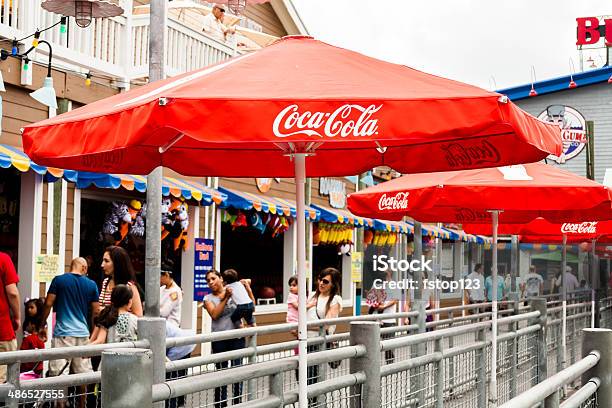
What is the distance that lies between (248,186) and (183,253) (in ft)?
9.05

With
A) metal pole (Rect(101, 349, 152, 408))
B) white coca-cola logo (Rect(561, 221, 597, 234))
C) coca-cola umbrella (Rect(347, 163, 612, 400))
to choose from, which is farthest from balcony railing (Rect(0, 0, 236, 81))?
metal pole (Rect(101, 349, 152, 408))

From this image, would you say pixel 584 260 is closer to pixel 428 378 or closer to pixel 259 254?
pixel 259 254

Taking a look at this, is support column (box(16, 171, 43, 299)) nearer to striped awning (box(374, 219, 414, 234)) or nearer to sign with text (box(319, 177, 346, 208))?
sign with text (box(319, 177, 346, 208))

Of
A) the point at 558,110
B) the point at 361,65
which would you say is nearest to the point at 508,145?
the point at 361,65

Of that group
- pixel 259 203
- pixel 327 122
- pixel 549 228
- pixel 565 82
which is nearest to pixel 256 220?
pixel 259 203

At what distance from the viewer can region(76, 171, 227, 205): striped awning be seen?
13.3 m

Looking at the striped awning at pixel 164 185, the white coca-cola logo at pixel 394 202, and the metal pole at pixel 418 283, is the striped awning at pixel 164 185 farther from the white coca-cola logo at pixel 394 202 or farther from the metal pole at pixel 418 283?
the white coca-cola logo at pixel 394 202

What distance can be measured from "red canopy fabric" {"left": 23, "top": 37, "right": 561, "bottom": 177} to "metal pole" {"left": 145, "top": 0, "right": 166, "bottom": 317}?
13.2 ft

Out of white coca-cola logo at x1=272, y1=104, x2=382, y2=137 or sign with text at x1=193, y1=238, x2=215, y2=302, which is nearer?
white coca-cola logo at x1=272, y1=104, x2=382, y2=137

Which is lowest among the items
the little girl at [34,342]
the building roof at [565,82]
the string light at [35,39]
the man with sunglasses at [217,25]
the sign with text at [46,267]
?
the little girl at [34,342]

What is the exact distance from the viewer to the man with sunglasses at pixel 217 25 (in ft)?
63.1

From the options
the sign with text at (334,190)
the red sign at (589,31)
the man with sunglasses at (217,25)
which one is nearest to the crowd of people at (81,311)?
the man with sunglasses at (217,25)

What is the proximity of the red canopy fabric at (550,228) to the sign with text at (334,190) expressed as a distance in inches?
327
